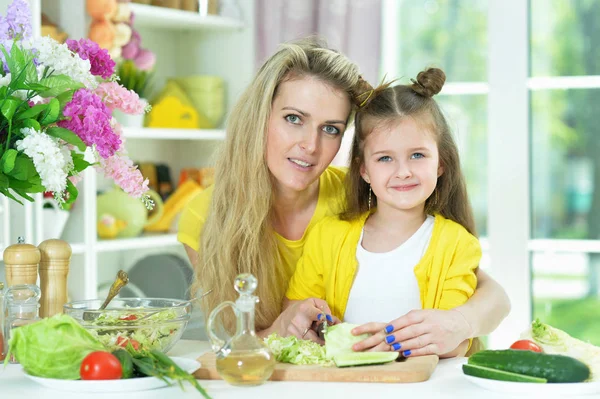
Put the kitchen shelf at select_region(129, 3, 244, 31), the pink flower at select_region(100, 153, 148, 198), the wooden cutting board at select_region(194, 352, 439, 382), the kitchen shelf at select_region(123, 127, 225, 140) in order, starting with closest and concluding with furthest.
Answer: the wooden cutting board at select_region(194, 352, 439, 382) → the pink flower at select_region(100, 153, 148, 198) → the kitchen shelf at select_region(123, 127, 225, 140) → the kitchen shelf at select_region(129, 3, 244, 31)

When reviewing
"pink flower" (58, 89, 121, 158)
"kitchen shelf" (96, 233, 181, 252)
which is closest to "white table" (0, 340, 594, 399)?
"pink flower" (58, 89, 121, 158)

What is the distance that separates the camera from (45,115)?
5.29ft

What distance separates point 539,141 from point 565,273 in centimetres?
57

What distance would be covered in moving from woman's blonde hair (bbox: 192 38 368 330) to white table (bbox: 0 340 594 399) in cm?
73

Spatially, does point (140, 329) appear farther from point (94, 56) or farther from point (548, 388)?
point (548, 388)

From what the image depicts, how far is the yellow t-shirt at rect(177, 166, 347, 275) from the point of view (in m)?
2.40

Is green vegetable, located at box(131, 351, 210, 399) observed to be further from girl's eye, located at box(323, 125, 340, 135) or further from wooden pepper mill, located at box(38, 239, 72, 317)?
girl's eye, located at box(323, 125, 340, 135)

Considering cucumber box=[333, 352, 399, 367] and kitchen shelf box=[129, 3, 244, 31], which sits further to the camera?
kitchen shelf box=[129, 3, 244, 31]

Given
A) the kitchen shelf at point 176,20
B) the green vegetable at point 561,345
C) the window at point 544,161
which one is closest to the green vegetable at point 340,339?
the green vegetable at point 561,345

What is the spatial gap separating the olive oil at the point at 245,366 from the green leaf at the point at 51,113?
0.56 meters

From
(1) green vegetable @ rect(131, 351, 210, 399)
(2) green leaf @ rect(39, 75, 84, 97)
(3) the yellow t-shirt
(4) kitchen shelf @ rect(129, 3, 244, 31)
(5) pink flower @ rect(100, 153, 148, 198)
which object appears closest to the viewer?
(1) green vegetable @ rect(131, 351, 210, 399)

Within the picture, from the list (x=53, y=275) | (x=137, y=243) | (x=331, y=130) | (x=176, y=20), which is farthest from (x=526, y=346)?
(x=176, y=20)

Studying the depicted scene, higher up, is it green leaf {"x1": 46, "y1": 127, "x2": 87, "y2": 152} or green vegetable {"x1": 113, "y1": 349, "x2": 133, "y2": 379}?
green leaf {"x1": 46, "y1": 127, "x2": 87, "y2": 152}

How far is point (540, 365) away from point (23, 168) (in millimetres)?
978
